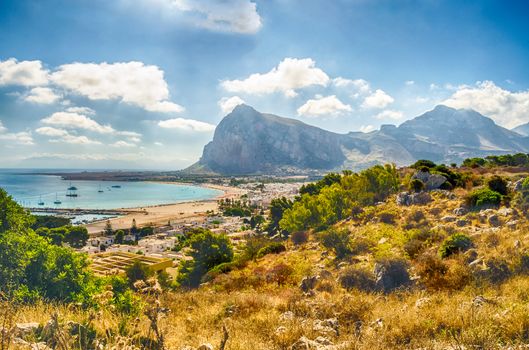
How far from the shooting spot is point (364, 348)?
15.0 feet

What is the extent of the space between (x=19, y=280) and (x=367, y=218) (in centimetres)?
2323

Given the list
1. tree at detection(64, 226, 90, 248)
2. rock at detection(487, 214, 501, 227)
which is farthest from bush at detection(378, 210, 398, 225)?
tree at detection(64, 226, 90, 248)

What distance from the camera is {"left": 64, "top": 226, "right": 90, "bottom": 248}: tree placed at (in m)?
57.9

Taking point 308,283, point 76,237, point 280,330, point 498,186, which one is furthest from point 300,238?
point 76,237

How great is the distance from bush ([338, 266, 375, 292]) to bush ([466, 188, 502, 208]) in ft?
44.5

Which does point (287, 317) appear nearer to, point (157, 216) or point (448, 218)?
point (448, 218)

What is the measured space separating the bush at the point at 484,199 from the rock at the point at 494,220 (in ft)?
10.4

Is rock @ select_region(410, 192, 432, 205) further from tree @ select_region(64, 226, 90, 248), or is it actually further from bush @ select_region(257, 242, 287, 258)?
tree @ select_region(64, 226, 90, 248)

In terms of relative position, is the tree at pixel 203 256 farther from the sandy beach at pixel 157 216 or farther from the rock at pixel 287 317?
the sandy beach at pixel 157 216

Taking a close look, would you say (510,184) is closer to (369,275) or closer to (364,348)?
(369,275)

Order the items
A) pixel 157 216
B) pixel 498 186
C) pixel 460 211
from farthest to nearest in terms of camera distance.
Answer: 1. pixel 157 216
2. pixel 498 186
3. pixel 460 211

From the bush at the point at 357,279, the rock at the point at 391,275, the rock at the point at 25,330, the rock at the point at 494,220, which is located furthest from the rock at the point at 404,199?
the rock at the point at 25,330

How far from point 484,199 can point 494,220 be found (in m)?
3.82

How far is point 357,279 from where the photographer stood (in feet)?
41.5
